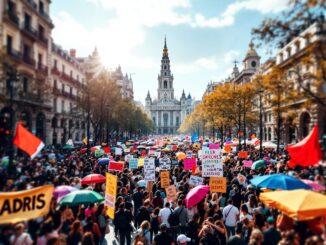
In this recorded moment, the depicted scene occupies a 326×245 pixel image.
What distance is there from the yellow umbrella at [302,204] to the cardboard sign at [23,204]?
538cm

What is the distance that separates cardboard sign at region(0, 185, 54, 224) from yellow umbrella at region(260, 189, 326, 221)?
5380 mm

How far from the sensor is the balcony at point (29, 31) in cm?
3138

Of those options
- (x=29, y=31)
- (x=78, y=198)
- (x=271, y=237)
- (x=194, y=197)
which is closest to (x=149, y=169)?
(x=194, y=197)

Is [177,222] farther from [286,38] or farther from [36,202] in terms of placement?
[286,38]

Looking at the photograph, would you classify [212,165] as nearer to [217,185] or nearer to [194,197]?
[217,185]

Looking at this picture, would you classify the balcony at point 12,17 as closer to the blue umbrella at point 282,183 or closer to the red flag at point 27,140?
the red flag at point 27,140

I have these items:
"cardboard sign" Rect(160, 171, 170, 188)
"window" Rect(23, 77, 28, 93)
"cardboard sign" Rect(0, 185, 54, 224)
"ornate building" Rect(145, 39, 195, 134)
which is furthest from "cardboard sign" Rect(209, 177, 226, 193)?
"ornate building" Rect(145, 39, 195, 134)

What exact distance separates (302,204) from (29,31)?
31993 mm

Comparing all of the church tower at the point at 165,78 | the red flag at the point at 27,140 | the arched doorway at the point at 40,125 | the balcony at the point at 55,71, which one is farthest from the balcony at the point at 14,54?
the church tower at the point at 165,78

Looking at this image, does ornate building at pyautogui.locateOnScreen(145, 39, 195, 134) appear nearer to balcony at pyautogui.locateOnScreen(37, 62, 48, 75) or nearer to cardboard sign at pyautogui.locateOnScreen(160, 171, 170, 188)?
balcony at pyautogui.locateOnScreen(37, 62, 48, 75)

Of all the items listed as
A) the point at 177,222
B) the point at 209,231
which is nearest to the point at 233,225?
the point at 177,222

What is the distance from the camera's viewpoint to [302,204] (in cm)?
685

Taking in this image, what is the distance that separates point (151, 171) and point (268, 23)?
8068 mm

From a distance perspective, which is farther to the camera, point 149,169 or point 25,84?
point 25,84
